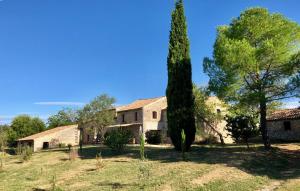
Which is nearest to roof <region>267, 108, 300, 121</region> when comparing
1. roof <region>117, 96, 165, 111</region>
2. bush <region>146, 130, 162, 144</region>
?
bush <region>146, 130, 162, 144</region>

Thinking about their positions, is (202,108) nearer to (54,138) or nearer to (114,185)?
(114,185)

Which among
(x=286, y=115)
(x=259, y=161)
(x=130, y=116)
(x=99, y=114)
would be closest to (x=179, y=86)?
(x=259, y=161)

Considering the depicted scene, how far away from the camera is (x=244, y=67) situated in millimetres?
25688

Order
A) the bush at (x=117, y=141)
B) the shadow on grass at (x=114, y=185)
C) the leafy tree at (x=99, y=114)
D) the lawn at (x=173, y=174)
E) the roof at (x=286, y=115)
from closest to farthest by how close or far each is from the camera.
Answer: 1. the lawn at (x=173, y=174)
2. the shadow on grass at (x=114, y=185)
3. the bush at (x=117, y=141)
4. the roof at (x=286, y=115)
5. the leafy tree at (x=99, y=114)

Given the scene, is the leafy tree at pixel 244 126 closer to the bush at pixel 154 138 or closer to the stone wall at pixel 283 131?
the stone wall at pixel 283 131

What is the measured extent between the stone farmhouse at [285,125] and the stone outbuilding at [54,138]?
33.0 metres

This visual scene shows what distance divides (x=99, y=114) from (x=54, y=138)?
9738mm

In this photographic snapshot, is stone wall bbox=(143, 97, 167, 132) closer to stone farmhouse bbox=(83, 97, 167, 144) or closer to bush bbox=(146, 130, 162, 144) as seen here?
stone farmhouse bbox=(83, 97, 167, 144)

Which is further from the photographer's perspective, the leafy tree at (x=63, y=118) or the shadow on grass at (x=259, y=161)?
the leafy tree at (x=63, y=118)

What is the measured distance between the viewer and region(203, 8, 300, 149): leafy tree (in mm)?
25219

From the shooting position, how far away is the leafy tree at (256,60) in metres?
25.2

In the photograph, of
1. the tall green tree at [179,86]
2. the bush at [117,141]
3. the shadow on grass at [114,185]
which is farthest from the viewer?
the bush at [117,141]

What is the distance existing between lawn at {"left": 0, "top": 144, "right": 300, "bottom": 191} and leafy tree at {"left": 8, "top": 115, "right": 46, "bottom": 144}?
151ft

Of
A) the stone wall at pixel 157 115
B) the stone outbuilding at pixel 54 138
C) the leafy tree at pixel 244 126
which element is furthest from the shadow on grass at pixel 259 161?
the stone outbuilding at pixel 54 138
